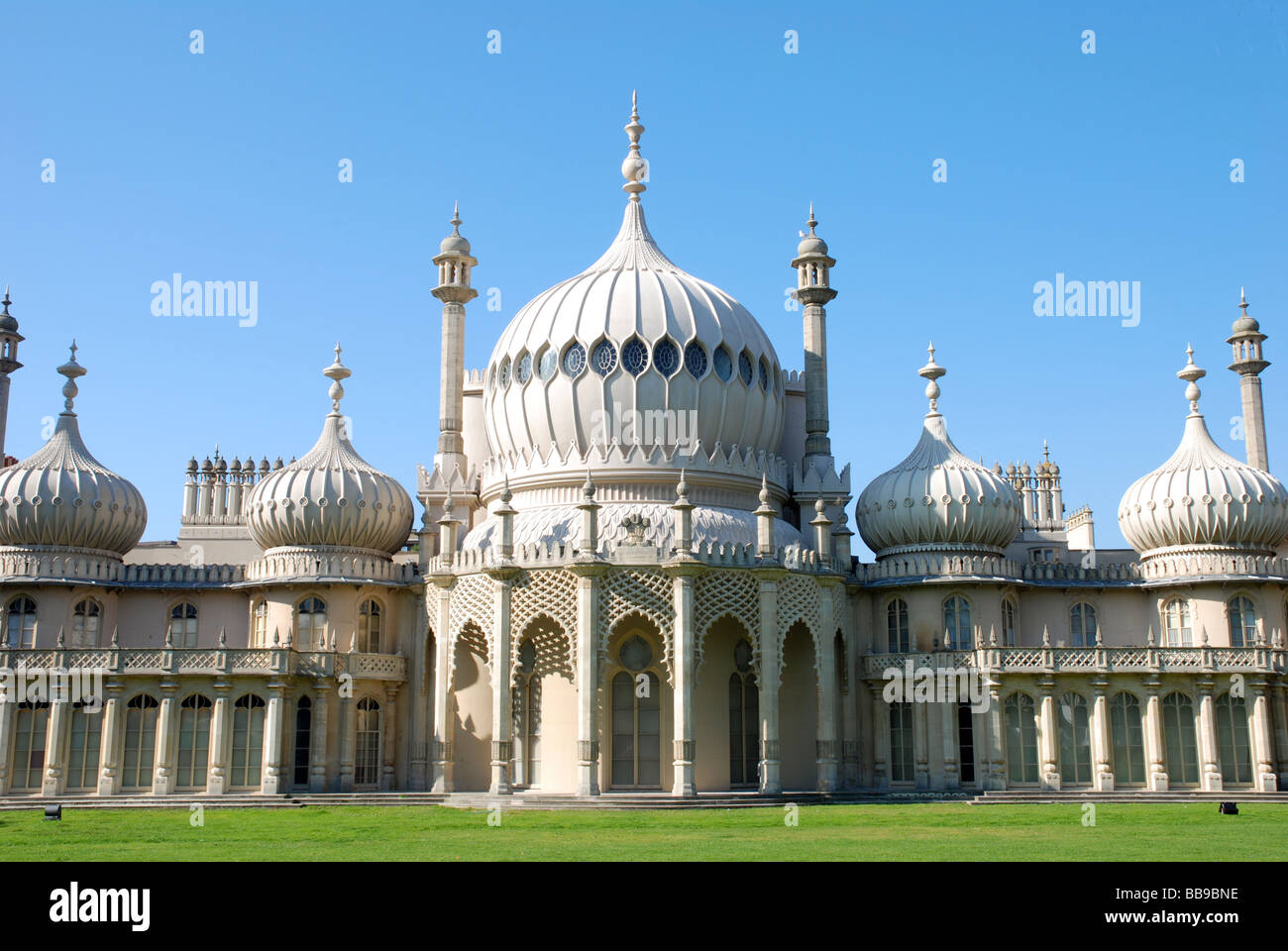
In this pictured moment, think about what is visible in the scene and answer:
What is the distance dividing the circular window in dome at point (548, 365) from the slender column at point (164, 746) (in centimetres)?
1338

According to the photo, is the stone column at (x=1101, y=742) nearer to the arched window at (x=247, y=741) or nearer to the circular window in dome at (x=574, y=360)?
the circular window in dome at (x=574, y=360)

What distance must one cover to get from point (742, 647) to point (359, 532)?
1186 cm

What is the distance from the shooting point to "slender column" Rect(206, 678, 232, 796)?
37.6 m

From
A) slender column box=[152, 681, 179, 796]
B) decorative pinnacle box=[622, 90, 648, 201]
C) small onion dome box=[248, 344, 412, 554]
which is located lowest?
slender column box=[152, 681, 179, 796]

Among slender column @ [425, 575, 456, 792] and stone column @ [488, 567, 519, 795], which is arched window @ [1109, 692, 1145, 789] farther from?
slender column @ [425, 575, 456, 792]

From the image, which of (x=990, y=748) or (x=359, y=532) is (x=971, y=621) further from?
(x=359, y=532)

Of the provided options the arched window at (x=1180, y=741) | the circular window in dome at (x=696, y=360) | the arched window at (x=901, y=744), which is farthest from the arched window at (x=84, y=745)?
the arched window at (x=1180, y=741)

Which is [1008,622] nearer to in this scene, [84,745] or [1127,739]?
[1127,739]

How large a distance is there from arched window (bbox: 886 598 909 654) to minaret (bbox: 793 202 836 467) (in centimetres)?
502

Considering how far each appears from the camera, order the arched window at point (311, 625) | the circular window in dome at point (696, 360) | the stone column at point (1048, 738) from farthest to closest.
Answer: the arched window at point (311, 625)
the circular window in dome at point (696, 360)
the stone column at point (1048, 738)

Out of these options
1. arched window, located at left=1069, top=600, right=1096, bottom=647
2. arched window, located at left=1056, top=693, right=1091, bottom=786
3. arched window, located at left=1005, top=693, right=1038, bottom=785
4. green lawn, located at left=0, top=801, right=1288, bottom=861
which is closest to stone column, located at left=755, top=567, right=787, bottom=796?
green lawn, located at left=0, top=801, right=1288, bottom=861

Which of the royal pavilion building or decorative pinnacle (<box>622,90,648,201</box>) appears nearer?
the royal pavilion building

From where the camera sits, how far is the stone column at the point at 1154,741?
38594 mm
